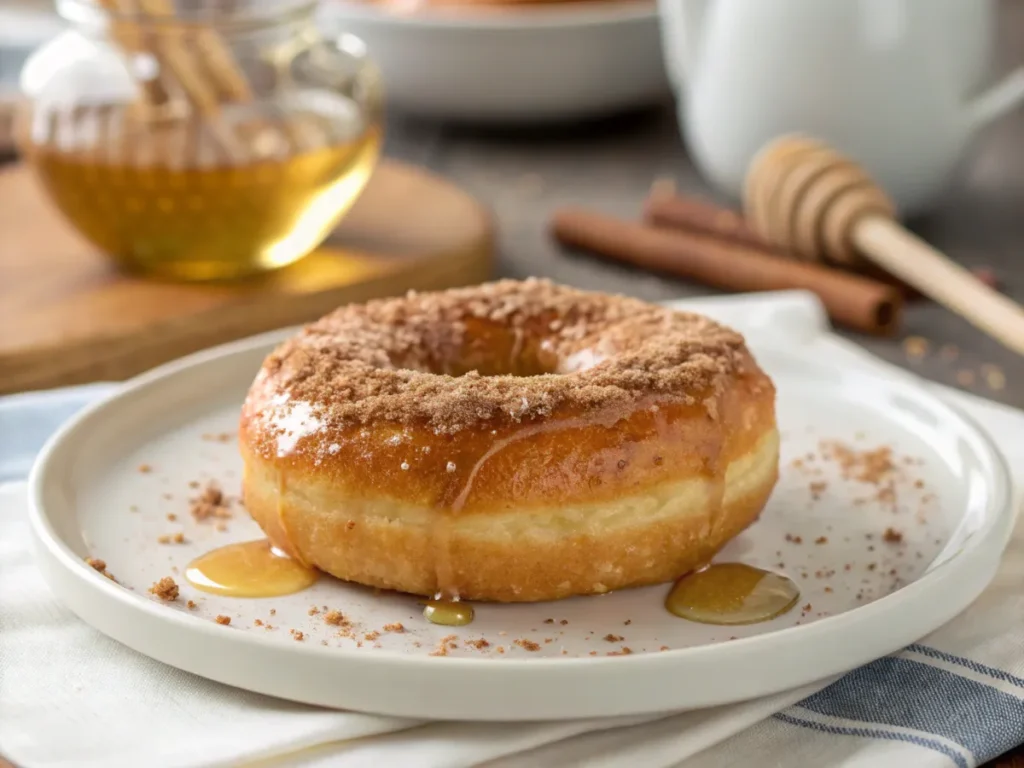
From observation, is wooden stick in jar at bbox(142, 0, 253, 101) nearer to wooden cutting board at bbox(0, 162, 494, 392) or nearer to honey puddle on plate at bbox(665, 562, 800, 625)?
wooden cutting board at bbox(0, 162, 494, 392)

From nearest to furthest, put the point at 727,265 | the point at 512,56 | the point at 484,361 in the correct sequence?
the point at 484,361 → the point at 727,265 → the point at 512,56

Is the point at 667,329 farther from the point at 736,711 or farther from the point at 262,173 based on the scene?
the point at 262,173

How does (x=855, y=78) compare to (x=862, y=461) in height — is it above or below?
above

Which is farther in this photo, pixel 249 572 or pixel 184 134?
pixel 184 134

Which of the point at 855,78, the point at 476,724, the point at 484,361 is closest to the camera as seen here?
the point at 476,724

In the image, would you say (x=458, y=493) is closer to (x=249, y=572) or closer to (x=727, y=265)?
(x=249, y=572)

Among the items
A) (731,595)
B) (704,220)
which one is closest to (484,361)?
(731,595)
